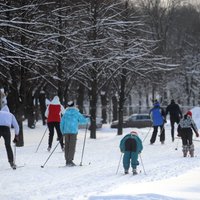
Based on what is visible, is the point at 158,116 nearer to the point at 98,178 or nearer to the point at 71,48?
the point at 71,48

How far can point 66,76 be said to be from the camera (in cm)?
2614

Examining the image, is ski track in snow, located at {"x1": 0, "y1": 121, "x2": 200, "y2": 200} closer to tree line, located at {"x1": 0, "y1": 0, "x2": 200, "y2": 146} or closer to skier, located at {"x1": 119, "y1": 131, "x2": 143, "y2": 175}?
skier, located at {"x1": 119, "y1": 131, "x2": 143, "y2": 175}

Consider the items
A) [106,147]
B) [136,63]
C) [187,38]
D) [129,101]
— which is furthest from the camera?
[129,101]

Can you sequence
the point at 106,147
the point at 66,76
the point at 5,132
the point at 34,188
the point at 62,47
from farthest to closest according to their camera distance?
the point at 66,76 → the point at 62,47 → the point at 106,147 → the point at 5,132 → the point at 34,188

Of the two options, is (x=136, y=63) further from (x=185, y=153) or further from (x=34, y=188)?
(x=34, y=188)

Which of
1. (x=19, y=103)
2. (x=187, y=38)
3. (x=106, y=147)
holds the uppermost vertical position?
(x=187, y=38)

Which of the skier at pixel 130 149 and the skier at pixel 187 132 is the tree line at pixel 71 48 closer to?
the skier at pixel 130 149

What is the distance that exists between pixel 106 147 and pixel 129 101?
48.1 metres

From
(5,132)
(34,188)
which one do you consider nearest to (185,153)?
(5,132)

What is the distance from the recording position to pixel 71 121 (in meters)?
15.3

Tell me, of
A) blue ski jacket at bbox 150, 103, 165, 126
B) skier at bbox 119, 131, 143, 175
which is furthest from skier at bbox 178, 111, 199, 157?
blue ski jacket at bbox 150, 103, 165, 126

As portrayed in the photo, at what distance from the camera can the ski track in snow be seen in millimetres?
10543

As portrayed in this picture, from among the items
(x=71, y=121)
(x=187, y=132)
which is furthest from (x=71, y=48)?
Result: (x=71, y=121)

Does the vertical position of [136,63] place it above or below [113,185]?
above
